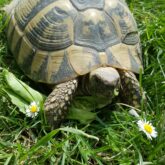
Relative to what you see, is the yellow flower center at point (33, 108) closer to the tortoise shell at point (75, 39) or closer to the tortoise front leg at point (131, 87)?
the tortoise shell at point (75, 39)

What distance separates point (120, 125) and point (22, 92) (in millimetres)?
673

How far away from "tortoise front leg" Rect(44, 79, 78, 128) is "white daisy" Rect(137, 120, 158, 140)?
19.1 inches

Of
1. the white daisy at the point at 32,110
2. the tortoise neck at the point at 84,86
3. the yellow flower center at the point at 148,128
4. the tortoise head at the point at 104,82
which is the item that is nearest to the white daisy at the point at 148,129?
the yellow flower center at the point at 148,128

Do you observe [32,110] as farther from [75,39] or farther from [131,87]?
[131,87]

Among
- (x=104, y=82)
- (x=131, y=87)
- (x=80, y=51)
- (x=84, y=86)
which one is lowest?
(x=131, y=87)

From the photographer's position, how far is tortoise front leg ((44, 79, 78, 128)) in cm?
287

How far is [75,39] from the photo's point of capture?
3012 millimetres

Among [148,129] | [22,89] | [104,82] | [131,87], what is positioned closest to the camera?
[148,129]

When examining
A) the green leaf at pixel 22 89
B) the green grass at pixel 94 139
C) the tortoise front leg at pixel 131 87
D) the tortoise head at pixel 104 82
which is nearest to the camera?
the green grass at pixel 94 139

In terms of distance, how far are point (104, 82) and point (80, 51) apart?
31 cm

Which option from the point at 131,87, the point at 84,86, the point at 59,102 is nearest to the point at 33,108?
the point at 59,102

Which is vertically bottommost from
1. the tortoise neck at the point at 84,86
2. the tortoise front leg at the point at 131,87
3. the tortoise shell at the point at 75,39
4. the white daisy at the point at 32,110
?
the tortoise front leg at the point at 131,87

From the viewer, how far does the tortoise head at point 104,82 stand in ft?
9.20

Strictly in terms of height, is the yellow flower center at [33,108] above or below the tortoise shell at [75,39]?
below
